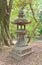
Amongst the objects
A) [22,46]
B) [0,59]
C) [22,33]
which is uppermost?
[22,33]

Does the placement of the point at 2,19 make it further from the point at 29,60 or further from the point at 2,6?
the point at 29,60

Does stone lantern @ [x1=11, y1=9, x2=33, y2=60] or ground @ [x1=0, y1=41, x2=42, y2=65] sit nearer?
ground @ [x1=0, y1=41, x2=42, y2=65]

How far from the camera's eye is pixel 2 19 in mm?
6684

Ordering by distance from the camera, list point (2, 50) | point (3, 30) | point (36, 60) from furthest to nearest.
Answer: point (3, 30) < point (2, 50) < point (36, 60)

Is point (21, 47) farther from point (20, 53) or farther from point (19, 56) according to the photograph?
point (19, 56)

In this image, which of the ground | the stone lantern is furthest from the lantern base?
the ground

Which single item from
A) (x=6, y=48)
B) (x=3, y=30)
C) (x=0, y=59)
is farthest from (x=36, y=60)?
(x=3, y=30)

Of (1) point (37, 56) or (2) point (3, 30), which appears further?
(2) point (3, 30)

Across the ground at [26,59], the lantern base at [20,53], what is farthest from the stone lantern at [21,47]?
the ground at [26,59]

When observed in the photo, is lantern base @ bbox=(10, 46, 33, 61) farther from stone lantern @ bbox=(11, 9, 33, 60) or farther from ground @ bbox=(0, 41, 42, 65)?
ground @ bbox=(0, 41, 42, 65)

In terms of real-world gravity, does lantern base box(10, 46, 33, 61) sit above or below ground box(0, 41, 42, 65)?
above

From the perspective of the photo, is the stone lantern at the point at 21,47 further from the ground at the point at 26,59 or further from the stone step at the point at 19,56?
the ground at the point at 26,59

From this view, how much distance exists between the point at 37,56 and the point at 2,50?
1407 millimetres

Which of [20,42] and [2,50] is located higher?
[20,42]
